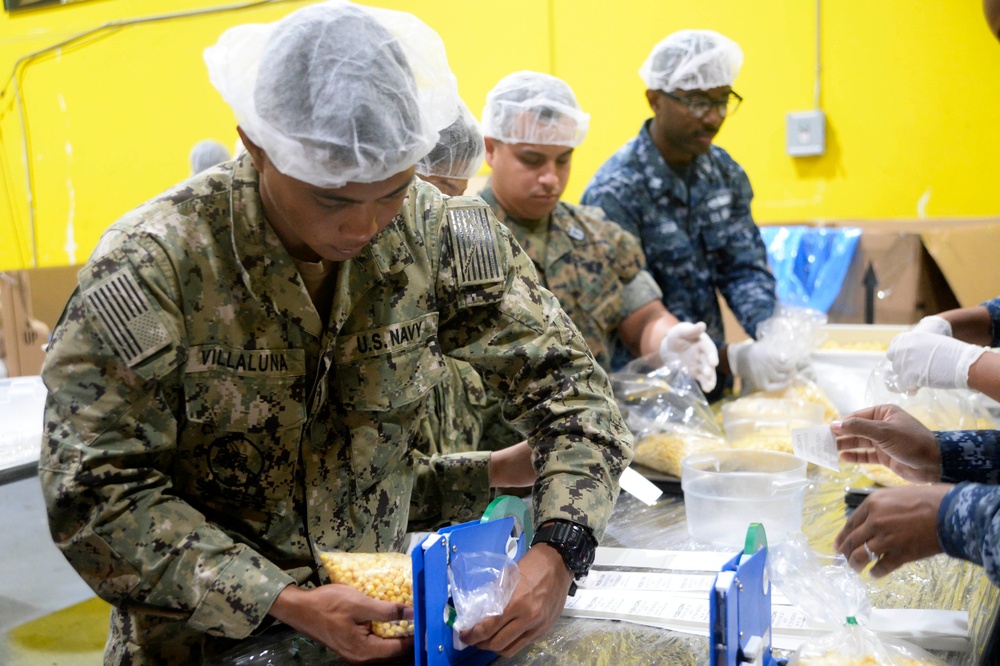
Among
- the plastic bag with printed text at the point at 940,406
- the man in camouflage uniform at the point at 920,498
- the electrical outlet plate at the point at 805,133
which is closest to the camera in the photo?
the man in camouflage uniform at the point at 920,498

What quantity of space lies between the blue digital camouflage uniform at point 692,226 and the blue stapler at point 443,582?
71.5 inches

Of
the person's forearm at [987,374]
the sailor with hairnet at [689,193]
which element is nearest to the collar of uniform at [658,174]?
the sailor with hairnet at [689,193]

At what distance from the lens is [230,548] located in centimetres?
104

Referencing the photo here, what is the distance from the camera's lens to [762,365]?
249 centimetres

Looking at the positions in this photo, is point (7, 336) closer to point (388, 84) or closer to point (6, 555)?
point (6, 555)

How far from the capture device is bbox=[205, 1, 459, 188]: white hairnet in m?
0.98

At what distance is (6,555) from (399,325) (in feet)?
7.43

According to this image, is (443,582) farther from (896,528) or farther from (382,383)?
(896,528)

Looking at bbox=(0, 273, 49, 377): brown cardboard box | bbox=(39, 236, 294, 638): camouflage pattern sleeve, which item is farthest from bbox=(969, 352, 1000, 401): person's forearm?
bbox=(0, 273, 49, 377): brown cardboard box

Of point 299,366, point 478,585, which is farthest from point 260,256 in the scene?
point 478,585

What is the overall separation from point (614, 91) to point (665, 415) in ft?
8.52

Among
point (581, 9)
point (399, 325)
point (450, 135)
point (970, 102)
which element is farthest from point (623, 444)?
point (581, 9)

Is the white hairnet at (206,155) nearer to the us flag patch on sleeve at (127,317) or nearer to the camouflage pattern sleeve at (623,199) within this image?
the camouflage pattern sleeve at (623,199)

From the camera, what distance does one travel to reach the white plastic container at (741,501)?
4.88 ft
